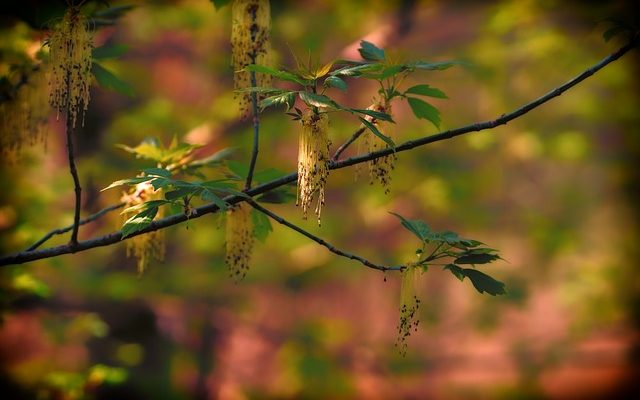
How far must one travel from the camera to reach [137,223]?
1256 mm

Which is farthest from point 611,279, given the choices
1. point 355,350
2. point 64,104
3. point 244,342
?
point 64,104

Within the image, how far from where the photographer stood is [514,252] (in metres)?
9.95

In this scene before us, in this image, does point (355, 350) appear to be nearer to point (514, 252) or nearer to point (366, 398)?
point (366, 398)

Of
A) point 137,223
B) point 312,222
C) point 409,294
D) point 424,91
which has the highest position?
point 312,222

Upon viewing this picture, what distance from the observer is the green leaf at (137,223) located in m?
1.23

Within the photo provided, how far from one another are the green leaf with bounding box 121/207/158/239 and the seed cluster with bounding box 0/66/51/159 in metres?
0.55

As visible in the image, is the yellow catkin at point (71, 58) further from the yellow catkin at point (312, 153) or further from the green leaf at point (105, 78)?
the yellow catkin at point (312, 153)

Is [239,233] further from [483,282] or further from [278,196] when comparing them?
[483,282]

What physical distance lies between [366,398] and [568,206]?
3.52m

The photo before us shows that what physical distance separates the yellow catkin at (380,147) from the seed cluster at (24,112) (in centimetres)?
87

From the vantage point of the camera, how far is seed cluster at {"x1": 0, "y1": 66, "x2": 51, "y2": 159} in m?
1.64

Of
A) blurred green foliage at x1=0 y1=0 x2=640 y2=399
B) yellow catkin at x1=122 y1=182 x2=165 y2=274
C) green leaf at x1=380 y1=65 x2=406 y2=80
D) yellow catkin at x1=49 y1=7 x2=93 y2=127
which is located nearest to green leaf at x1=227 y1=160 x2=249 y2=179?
yellow catkin at x1=122 y1=182 x2=165 y2=274

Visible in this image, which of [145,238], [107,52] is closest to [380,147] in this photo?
[145,238]

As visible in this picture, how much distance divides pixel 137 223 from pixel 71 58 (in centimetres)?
38
